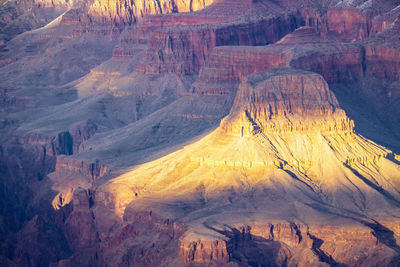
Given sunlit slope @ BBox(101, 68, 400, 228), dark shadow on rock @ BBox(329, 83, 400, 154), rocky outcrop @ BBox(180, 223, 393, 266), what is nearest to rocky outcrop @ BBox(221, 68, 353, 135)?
sunlit slope @ BBox(101, 68, 400, 228)

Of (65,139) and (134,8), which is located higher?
(134,8)

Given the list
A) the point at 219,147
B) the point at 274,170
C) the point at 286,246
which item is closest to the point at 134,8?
the point at 219,147

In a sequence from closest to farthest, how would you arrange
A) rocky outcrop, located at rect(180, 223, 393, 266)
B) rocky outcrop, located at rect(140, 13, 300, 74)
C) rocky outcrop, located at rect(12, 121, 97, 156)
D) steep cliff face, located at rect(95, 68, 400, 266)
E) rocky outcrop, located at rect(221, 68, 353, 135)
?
rocky outcrop, located at rect(180, 223, 393, 266)
steep cliff face, located at rect(95, 68, 400, 266)
rocky outcrop, located at rect(221, 68, 353, 135)
rocky outcrop, located at rect(12, 121, 97, 156)
rocky outcrop, located at rect(140, 13, 300, 74)

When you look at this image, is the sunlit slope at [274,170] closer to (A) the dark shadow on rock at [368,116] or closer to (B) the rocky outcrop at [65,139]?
(A) the dark shadow on rock at [368,116]

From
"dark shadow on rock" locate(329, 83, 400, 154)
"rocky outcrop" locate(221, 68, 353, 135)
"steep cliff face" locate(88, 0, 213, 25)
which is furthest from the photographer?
"steep cliff face" locate(88, 0, 213, 25)

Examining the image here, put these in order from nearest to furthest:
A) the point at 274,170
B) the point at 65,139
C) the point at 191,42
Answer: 1. the point at 274,170
2. the point at 65,139
3. the point at 191,42

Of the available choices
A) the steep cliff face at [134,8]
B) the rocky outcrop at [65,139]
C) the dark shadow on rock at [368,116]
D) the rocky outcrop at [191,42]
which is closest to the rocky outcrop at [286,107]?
the dark shadow on rock at [368,116]

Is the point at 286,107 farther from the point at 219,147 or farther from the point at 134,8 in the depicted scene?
the point at 134,8

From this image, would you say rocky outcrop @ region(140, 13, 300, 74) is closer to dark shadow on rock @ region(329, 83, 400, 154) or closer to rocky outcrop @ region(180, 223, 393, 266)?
dark shadow on rock @ region(329, 83, 400, 154)
